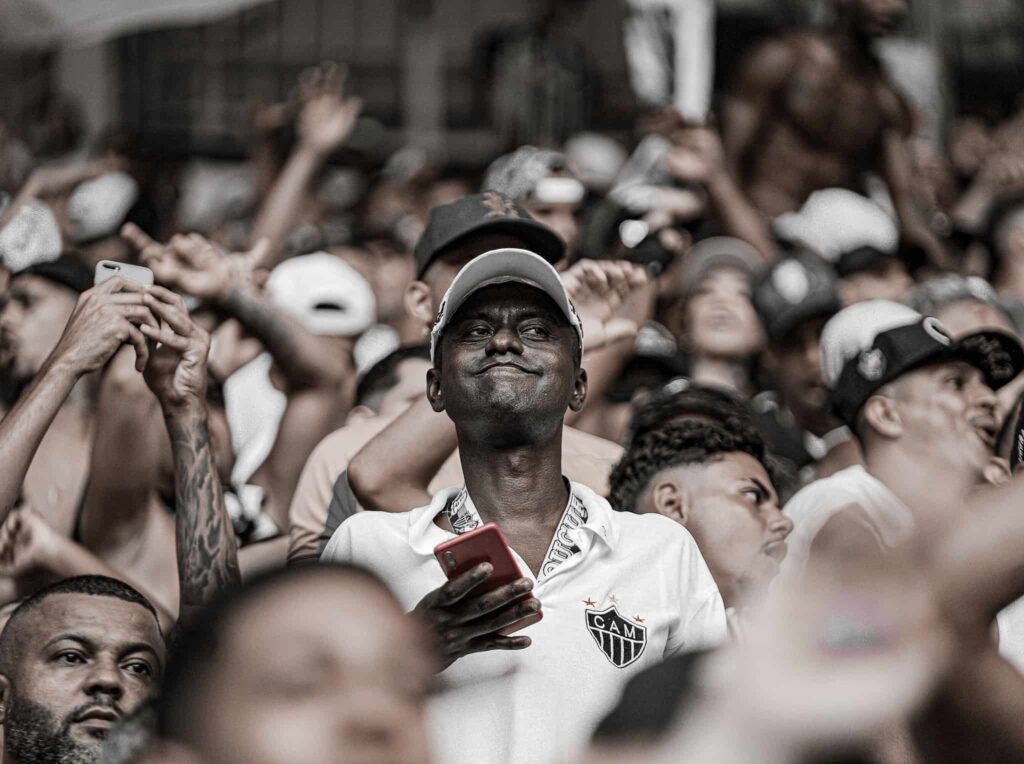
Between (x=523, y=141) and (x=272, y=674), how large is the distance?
8.21 metres

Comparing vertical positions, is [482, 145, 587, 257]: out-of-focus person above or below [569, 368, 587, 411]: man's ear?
Answer: below

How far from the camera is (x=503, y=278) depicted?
3.93 meters

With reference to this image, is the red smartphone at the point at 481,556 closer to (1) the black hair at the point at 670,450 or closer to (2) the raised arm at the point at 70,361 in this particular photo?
(2) the raised arm at the point at 70,361

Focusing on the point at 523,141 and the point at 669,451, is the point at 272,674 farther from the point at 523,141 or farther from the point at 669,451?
the point at 523,141

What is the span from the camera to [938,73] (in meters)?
10.5

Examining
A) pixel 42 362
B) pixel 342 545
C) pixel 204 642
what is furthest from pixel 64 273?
pixel 204 642

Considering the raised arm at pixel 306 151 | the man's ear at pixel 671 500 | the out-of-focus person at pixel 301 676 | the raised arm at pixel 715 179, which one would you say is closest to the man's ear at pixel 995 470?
the man's ear at pixel 671 500

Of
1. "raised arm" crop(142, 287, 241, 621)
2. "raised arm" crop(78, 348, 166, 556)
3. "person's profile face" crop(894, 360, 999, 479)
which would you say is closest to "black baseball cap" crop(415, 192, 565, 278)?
"raised arm" crop(142, 287, 241, 621)

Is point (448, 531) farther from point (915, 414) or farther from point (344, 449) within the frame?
point (915, 414)

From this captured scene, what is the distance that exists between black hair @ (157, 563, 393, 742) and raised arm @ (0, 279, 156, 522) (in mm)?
2003

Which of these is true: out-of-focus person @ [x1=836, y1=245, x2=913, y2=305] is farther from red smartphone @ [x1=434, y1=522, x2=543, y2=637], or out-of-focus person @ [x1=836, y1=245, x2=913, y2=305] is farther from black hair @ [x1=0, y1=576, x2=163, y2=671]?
red smartphone @ [x1=434, y1=522, x2=543, y2=637]

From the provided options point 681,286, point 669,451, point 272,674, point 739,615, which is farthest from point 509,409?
point 681,286

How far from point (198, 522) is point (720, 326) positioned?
11.1 feet

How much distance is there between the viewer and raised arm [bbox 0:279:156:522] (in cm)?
412
